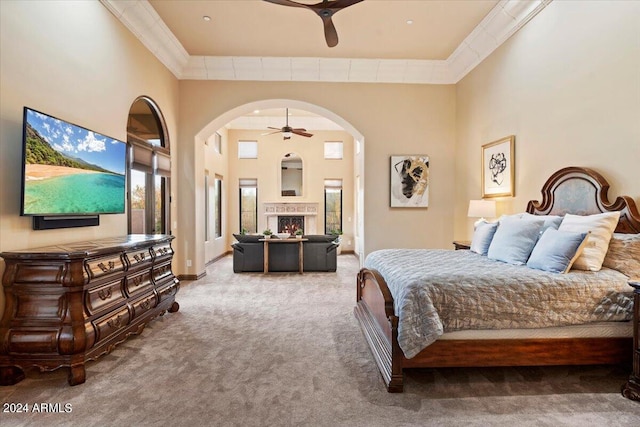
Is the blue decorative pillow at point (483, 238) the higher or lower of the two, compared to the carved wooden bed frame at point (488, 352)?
higher

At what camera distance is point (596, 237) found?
2580 millimetres

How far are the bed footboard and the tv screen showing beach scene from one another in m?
2.79

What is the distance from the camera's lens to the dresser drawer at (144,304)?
301 cm

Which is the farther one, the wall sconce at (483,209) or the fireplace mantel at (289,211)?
the fireplace mantel at (289,211)

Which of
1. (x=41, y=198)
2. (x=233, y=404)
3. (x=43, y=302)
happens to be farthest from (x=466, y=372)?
(x=41, y=198)

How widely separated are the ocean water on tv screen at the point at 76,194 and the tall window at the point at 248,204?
600 cm

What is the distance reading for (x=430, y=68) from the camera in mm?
5699

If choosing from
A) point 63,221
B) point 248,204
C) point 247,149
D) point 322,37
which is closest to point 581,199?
point 322,37

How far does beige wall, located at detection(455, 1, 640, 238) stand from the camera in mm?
2717

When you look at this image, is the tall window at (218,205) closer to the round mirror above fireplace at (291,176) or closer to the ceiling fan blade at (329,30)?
the round mirror above fireplace at (291,176)

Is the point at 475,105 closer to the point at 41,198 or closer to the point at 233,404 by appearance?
the point at 233,404

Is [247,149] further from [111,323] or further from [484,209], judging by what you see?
[111,323]

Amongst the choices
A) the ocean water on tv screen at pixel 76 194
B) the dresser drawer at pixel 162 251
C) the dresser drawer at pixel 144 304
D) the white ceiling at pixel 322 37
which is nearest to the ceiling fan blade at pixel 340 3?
the white ceiling at pixel 322 37

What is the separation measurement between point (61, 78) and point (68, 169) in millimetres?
862
